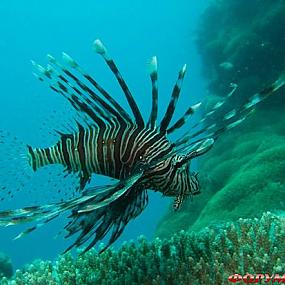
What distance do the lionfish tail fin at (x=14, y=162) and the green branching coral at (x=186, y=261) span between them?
0.77m

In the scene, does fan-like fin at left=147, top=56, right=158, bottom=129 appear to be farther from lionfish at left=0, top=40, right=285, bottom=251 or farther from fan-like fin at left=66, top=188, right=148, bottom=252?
A: fan-like fin at left=66, top=188, right=148, bottom=252

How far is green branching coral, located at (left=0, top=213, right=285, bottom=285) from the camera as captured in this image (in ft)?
7.47

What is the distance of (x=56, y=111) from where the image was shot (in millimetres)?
3223

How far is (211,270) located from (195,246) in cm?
33

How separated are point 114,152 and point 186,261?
0.86m

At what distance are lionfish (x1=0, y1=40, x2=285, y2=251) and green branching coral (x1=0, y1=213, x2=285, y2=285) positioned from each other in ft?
1.08

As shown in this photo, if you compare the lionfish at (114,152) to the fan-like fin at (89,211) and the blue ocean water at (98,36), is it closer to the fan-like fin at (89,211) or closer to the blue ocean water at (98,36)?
the fan-like fin at (89,211)

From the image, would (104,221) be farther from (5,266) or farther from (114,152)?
(5,266)

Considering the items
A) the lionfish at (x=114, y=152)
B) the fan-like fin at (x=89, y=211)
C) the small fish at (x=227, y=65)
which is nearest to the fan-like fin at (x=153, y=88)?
the lionfish at (x=114, y=152)

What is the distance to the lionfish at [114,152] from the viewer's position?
1.89 metres

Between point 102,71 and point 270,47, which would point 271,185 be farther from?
point 102,71

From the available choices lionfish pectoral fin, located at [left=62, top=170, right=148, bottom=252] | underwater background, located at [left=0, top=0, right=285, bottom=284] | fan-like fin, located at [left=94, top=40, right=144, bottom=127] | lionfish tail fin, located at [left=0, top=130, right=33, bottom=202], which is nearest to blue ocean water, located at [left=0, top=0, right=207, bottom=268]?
underwater background, located at [left=0, top=0, right=285, bottom=284]

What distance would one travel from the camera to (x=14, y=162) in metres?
3.30

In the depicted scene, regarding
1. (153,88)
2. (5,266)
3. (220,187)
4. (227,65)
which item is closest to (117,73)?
(153,88)
